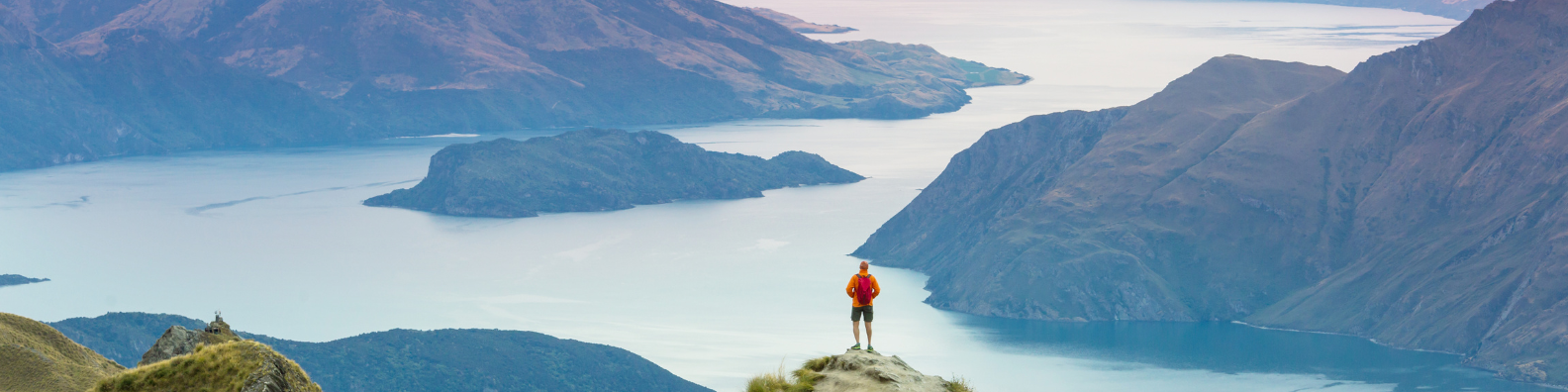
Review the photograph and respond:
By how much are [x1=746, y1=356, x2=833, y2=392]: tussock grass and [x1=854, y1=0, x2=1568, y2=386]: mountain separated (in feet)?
346

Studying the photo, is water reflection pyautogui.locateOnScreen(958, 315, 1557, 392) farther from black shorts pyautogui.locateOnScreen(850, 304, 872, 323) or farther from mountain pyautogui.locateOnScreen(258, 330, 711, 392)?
black shorts pyautogui.locateOnScreen(850, 304, 872, 323)

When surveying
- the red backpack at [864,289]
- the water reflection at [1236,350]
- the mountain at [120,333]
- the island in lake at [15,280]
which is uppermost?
the red backpack at [864,289]

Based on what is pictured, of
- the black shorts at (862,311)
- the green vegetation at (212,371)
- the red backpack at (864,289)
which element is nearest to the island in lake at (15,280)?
the black shorts at (862,311)

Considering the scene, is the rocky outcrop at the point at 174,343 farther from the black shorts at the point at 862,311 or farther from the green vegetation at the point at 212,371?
the black shorts at the point at 862,311

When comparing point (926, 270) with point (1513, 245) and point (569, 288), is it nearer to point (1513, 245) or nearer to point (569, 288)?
point (569, 288)

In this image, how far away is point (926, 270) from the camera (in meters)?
160

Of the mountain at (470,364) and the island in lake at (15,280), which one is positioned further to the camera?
the island in lake at (15,280)

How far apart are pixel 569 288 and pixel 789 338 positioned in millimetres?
40639

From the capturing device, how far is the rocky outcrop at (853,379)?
21922 mm

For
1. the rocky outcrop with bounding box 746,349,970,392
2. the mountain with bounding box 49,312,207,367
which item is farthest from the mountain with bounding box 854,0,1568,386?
the rocky outcrop with bounding box 746,349,970,392

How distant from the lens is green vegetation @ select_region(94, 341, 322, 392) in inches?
798

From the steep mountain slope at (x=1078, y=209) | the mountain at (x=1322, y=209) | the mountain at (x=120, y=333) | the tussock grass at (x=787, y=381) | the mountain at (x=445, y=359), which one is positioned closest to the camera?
the tussock grass at (x=787, y=381)

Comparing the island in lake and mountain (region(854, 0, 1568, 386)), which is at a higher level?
mountain (region(854, 0, 1568, 386))

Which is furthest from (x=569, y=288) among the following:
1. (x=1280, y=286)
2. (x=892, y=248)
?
(x=1280, y=286)
